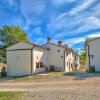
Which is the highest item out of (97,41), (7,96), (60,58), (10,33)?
(10,33)

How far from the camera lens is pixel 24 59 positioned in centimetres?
3656

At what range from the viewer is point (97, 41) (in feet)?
121

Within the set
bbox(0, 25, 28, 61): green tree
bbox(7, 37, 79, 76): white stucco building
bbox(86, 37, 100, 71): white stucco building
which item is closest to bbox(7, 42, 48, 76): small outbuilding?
bbox(7, 37, 79, 76): white stucco building

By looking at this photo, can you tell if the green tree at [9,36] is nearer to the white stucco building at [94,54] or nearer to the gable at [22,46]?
the gable at [22,46]

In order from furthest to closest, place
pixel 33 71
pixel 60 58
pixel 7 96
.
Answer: pixel 60 58 < pixel 33 71 < pixel 7 96

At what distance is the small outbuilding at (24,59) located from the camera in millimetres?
36219

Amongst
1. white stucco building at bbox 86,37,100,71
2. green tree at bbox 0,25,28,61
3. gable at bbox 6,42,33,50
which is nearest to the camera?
white stucco building at bbox 86,37,100,71

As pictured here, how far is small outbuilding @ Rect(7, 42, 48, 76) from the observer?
3622cm

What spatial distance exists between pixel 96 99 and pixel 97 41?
80.1 feet

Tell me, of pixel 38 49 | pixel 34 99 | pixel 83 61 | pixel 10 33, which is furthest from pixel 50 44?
pixel 83 61

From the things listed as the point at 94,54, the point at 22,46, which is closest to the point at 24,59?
the point at 22,46

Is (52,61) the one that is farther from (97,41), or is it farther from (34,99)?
(34,99)

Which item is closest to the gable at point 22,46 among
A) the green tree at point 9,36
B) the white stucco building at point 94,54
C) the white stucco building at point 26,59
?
the white stucco building at point 26,59

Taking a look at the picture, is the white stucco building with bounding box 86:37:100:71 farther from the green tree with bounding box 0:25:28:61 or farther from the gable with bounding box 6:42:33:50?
the green tree with bounding box 0:25:28:61
